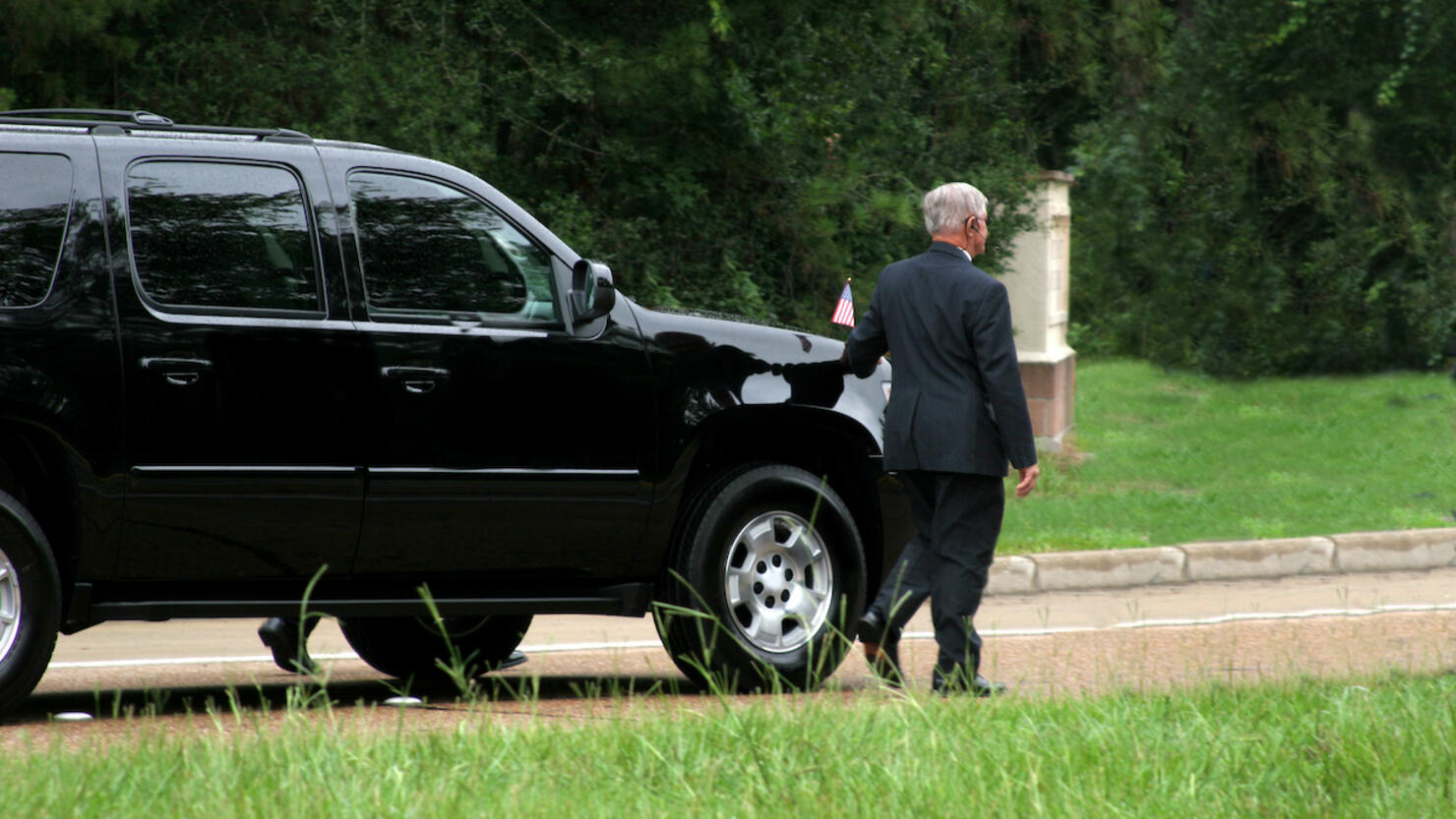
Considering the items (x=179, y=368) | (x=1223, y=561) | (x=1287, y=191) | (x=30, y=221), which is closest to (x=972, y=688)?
(x=179, y=368)

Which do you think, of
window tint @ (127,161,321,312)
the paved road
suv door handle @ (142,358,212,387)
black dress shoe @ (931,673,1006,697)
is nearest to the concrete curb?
the paved road

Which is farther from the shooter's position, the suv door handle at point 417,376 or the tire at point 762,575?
the tire at point 762,575

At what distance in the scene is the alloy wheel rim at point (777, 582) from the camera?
7012 mm

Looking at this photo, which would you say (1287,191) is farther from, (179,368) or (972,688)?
(179,368)

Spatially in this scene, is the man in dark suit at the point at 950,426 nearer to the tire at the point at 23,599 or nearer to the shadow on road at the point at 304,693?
the shadow on road at the point at 304,693

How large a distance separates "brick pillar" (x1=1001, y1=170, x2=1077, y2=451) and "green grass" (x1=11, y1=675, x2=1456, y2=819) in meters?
11.7

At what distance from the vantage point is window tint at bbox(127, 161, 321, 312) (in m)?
6.17

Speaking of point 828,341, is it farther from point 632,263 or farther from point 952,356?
point 632,263

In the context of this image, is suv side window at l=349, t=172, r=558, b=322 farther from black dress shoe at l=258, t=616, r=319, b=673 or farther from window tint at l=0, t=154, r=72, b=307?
black dress shoe at l=258, t=616, r=319, b=673

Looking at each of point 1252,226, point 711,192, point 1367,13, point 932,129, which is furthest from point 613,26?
point 1252,226

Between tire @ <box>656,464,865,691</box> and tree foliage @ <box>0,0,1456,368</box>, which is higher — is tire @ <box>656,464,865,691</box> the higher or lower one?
the lower one

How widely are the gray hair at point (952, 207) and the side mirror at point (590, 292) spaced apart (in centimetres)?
115

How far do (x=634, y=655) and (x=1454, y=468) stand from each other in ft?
32.9

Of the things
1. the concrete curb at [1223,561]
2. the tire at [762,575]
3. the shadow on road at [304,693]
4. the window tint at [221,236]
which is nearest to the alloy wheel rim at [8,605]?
the shadow on road at [304,693]
